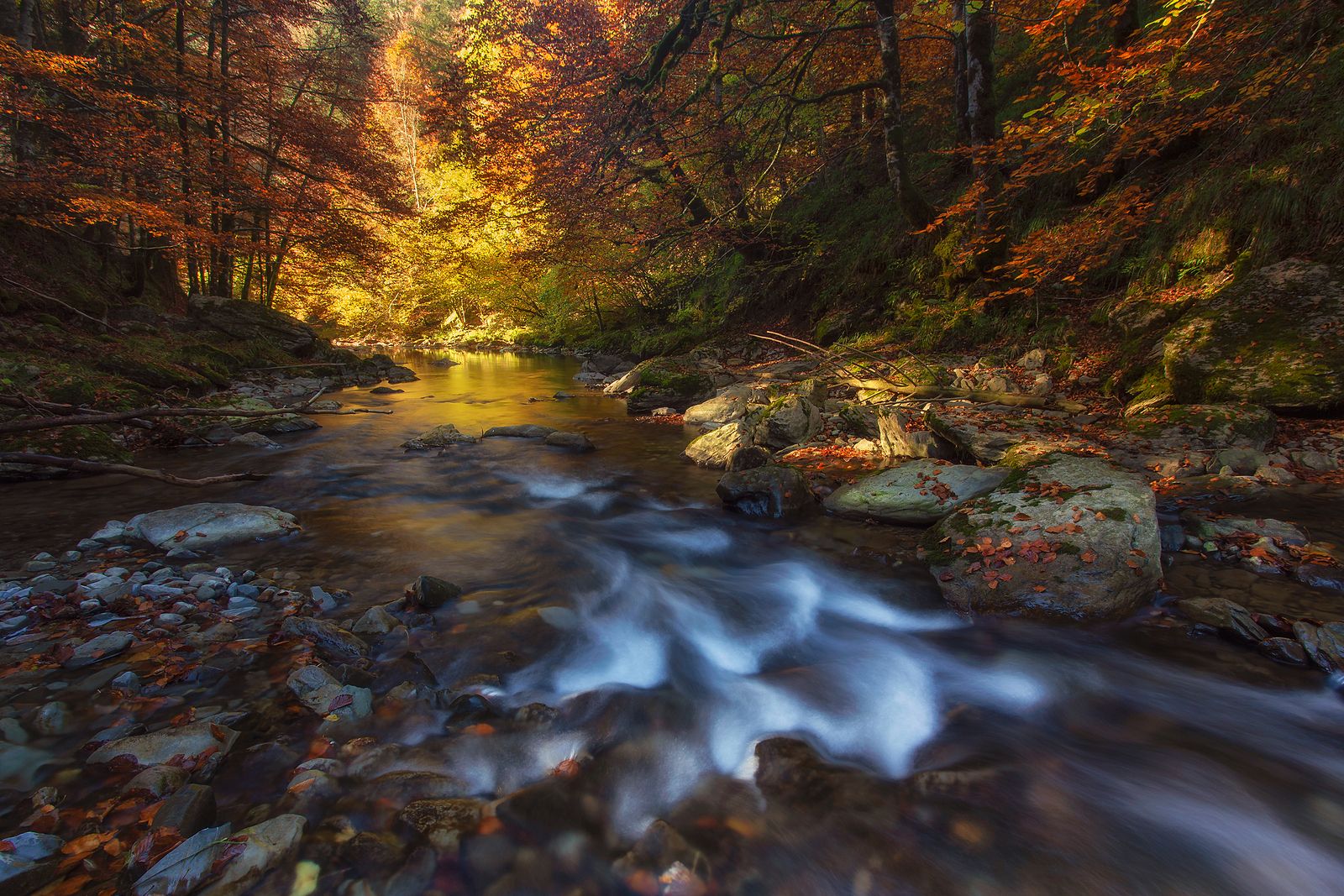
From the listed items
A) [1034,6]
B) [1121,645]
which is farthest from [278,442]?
[1034,6]

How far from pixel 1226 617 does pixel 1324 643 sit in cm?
38

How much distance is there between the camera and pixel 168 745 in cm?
234

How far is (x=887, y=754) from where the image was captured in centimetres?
275

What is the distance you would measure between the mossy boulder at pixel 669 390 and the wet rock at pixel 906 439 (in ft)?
18.2

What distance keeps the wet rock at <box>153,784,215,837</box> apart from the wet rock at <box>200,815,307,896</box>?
0.17 m

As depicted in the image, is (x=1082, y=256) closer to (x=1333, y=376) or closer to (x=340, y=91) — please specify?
(x=1333, y=376)

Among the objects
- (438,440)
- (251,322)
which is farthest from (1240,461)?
(251,322)

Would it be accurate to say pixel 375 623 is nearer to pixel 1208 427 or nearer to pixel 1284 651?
pixel 1284 651

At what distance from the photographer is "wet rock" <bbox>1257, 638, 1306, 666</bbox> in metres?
2.99

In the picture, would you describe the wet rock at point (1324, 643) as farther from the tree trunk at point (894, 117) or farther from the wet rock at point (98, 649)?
the tree trunk at point (894, 117)

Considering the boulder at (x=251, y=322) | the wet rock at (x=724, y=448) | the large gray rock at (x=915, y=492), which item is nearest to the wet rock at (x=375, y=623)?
the large gray rock at (x=915, y=492)

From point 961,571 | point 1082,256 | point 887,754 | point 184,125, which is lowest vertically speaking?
point 887,754

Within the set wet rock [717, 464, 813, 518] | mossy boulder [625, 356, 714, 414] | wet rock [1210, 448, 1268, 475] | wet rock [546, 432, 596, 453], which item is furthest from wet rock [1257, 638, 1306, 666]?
mossy boulder [625, 356, 714, 414]

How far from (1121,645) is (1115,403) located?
5.08 metres
